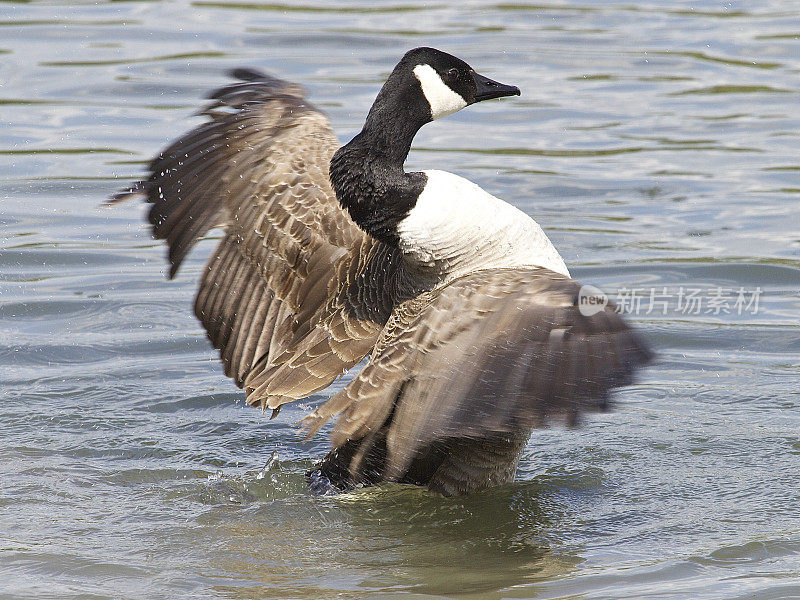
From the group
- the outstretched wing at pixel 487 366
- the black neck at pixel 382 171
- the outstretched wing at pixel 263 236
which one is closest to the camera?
the outstretched wing at pixel 487 366

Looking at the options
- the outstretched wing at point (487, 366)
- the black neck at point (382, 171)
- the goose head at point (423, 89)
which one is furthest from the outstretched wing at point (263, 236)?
the outstretched wing at point (487, 366)

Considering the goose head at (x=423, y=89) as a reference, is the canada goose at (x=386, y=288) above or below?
below

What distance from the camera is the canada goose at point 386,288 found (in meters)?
4.79

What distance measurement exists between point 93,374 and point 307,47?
27.0ft

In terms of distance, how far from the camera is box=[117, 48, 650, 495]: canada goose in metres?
4.79

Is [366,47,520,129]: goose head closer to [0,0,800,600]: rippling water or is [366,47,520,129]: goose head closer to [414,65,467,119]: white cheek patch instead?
[414,65,467,119]: white cheek patch

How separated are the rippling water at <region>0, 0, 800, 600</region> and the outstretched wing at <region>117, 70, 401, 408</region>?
0.81 metres

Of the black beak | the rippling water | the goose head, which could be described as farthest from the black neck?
the rippling water

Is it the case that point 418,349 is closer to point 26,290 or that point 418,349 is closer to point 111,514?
point 111,514

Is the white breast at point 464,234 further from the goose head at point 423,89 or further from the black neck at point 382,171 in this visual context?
the goose head at point 423,89

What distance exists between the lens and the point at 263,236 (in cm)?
673

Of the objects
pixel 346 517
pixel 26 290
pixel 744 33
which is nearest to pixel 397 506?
pixel 346 517

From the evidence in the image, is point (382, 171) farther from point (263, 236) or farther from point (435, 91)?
point (263, 236)

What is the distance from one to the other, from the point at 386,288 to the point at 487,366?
1421mm
